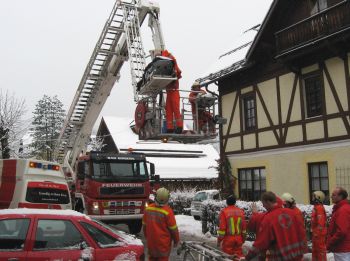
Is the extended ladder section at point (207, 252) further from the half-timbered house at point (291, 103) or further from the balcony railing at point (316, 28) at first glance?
the balcony railing at point (316, 28)

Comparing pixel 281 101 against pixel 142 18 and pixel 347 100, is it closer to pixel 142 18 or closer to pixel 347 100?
pixel 347 100

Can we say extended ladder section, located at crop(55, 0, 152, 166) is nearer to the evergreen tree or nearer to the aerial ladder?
the aerial ladder

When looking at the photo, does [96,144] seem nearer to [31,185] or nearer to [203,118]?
[31,185]

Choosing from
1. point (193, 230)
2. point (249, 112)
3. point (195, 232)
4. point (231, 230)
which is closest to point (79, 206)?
point (195, 232)

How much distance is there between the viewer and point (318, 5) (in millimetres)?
15883

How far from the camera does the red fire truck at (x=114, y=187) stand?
564 inches

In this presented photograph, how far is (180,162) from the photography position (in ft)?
123

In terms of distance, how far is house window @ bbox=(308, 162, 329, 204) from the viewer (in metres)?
15.1

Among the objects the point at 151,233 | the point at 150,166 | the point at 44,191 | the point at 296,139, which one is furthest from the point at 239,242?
the point at 296,139

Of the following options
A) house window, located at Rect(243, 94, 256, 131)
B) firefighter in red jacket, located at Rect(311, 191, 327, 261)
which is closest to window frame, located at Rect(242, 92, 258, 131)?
house window, located at Rect(243, 94, 256, 131)

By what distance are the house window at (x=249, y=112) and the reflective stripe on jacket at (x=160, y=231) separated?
39.3 ft

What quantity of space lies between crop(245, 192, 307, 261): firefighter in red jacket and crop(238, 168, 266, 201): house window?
41.5ft

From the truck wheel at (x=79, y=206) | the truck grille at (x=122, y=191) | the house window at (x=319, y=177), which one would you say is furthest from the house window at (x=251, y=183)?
the truck wheel at (x=79, y=206)

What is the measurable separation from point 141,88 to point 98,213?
4576mm
